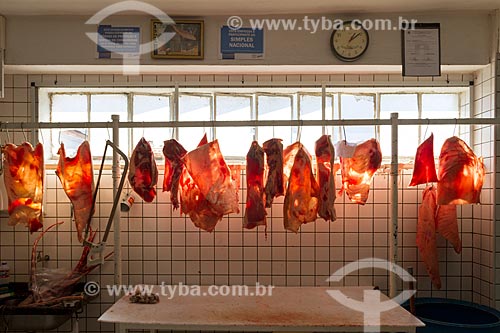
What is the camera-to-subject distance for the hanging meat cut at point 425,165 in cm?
310

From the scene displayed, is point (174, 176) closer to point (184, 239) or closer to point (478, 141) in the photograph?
point (184, 239)

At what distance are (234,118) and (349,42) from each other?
1107 mm

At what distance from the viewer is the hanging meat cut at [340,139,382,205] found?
315cm

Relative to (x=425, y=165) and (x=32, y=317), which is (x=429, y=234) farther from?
(x=32, y=317)

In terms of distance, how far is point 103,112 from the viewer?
12.5 ft

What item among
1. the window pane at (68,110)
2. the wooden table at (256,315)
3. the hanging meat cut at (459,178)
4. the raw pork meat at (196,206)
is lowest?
the wooden table at (256,315)

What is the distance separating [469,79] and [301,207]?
183 centimetres

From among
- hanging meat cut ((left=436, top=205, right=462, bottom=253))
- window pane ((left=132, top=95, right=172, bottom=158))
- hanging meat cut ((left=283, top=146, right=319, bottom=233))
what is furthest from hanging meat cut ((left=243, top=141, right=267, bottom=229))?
hanging meat cut ((left=436, top=205, right=462, bottom=253))

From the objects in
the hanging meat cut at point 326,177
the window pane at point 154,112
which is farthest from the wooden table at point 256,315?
the window pane at point 154,112

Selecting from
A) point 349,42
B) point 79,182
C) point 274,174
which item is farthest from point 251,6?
point 79,182

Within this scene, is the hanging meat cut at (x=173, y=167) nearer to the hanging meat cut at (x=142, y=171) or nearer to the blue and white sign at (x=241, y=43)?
the hanging meat cut at (x=142, y=171)

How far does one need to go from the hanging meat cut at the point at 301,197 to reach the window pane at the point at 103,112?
1.57 meters

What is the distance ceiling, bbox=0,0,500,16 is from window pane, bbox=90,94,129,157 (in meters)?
0.72

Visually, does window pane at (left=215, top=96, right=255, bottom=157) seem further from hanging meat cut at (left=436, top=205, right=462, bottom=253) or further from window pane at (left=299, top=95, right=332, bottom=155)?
hanging meat cut at (left=436, top=205, right=462, bottom=253)
